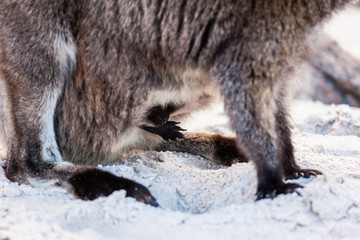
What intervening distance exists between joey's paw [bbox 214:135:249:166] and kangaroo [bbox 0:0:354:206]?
394 millimetres

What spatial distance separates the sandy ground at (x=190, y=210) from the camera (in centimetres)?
304

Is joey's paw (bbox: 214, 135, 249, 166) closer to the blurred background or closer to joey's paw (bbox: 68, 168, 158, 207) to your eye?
joey's paw (bbox: 68, 168, 158, 207)

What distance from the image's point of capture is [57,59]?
4070 millimetres

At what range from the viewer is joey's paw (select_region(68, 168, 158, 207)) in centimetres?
361

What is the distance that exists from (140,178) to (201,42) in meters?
0.94

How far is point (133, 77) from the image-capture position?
405 centimetres

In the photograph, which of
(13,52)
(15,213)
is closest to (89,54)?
(13,52)

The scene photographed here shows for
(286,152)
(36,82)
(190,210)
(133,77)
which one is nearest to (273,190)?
(190,210)

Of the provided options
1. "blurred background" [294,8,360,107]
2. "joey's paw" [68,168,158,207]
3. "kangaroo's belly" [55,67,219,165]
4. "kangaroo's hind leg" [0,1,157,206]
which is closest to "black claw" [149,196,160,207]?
"joey's paw" [68,168,158,207]

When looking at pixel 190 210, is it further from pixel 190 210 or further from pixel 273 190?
pixel 273 190

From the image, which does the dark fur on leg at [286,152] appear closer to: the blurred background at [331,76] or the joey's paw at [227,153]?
the joey's paw at [227,153]

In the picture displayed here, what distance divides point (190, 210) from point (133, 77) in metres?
0.94

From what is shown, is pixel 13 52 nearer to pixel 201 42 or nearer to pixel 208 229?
pixel 201 42

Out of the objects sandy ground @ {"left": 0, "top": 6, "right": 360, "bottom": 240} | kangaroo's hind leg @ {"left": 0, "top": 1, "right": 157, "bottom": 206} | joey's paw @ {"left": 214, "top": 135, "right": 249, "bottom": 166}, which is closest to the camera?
sandy ground @ {"left": 0, "top": 6, "right": 360, "bottom": 240}
